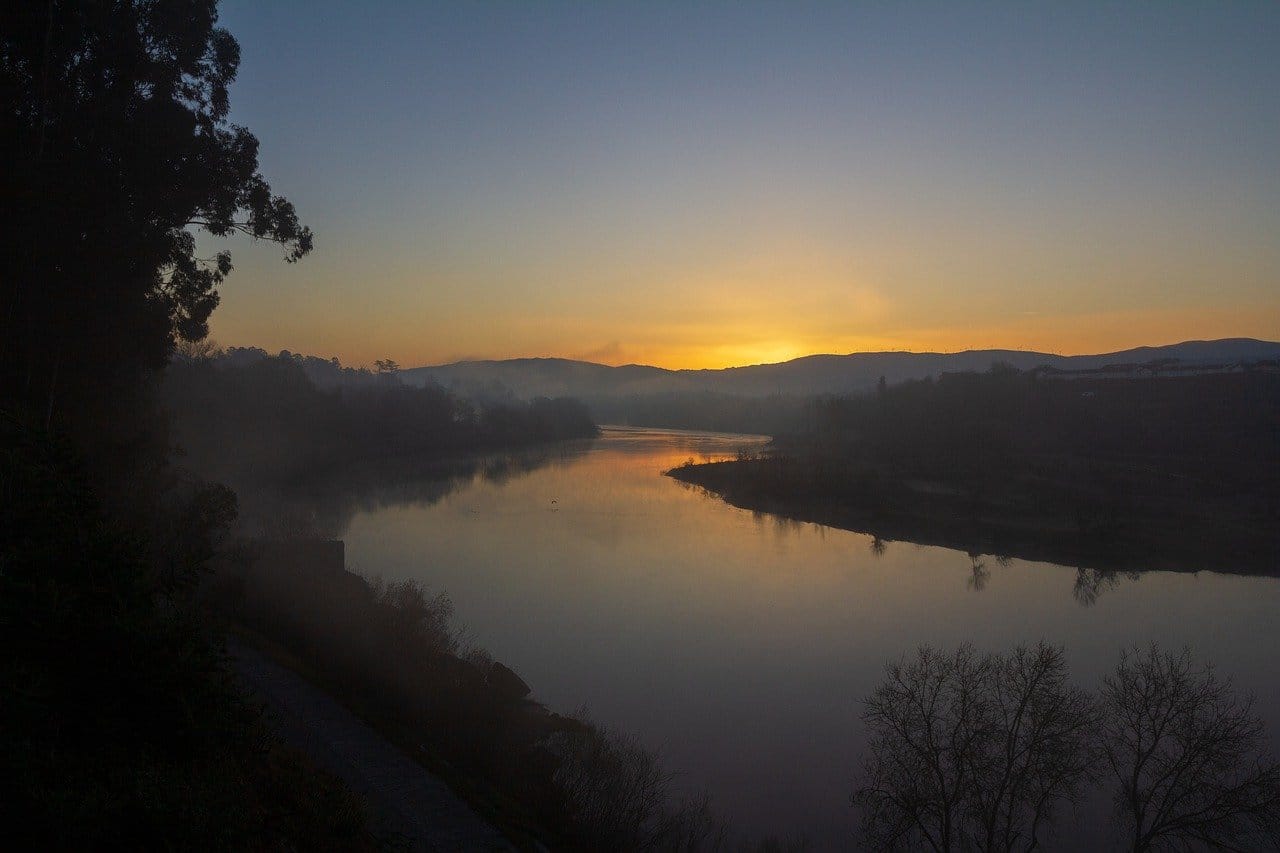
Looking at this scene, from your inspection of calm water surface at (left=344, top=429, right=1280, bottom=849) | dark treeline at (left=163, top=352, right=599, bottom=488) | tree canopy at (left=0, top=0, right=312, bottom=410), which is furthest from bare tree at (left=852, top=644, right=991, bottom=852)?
dark treeline at (left=163, top=352, right=599, bottom=488)

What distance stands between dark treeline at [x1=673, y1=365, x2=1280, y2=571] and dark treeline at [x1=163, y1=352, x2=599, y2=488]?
24791 mm

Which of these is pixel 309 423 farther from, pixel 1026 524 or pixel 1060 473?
pixel 1060 473

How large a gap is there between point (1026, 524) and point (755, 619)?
56.4ft

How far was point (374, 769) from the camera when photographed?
7.69 m

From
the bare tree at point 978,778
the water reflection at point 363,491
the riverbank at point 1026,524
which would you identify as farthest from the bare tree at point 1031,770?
the riverbank at point 1026,524

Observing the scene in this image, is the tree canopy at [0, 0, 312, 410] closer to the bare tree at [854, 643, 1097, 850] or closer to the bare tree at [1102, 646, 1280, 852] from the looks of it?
the bare tree at [854, 643, 1097, 850]

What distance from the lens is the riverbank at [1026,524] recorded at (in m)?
25.0

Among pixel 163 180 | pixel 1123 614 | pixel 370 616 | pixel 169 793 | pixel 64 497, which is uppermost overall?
pixel 163 180

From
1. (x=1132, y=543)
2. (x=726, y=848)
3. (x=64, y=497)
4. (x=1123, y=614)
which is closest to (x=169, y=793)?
(x=64, y=497)

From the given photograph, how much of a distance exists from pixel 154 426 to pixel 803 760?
11.6 m

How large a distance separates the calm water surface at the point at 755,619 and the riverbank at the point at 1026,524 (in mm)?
1315

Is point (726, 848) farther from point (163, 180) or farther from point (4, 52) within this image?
point (4, 52)

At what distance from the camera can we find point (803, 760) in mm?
11250

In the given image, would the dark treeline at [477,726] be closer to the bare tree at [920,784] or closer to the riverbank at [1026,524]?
the bare tree at [920,784]
